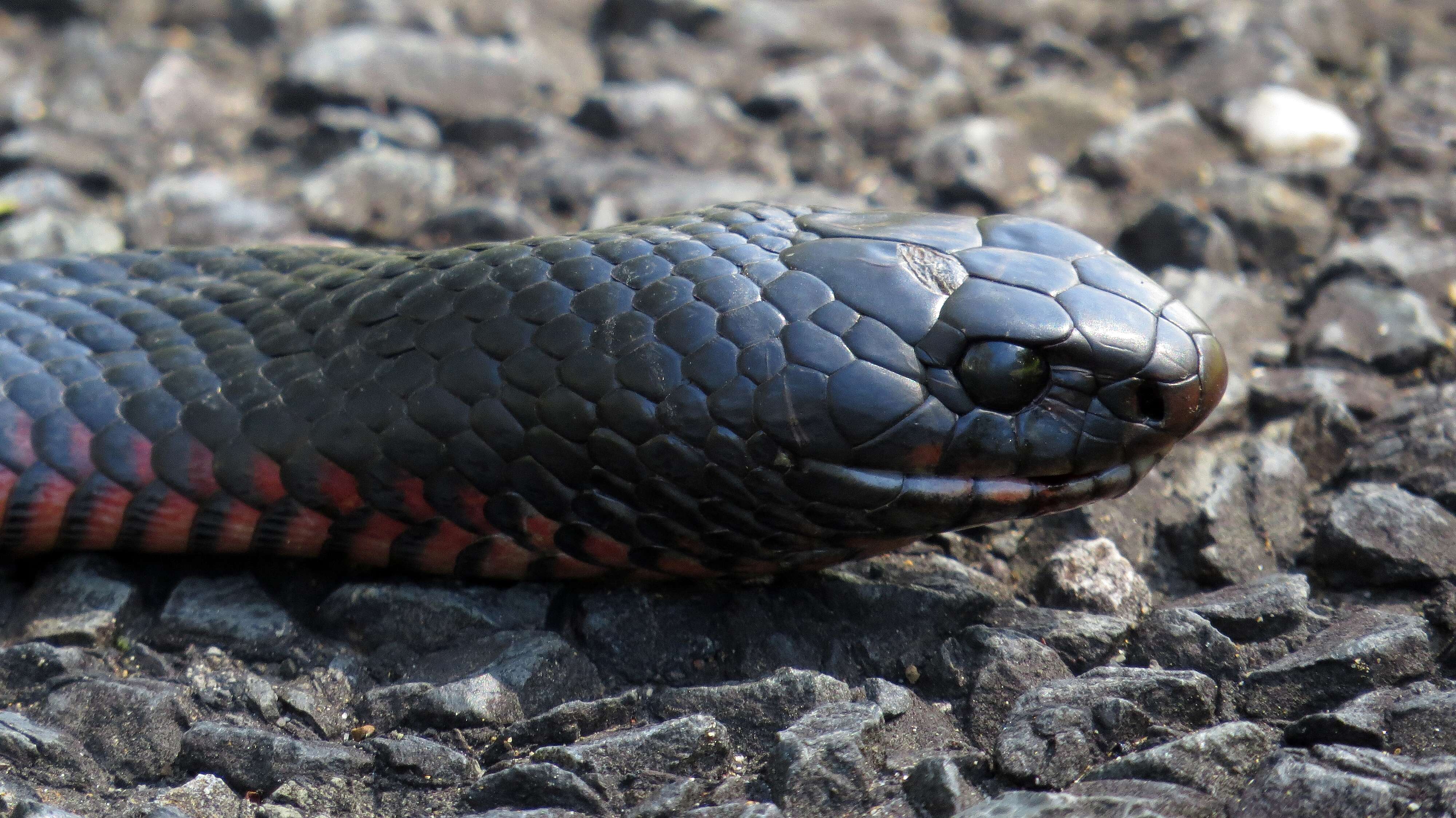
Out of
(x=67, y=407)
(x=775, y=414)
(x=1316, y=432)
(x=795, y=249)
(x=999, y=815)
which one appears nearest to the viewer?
(x=999, y=815)

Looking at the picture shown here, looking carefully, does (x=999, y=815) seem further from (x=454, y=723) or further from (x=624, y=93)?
(x=624, y=93)

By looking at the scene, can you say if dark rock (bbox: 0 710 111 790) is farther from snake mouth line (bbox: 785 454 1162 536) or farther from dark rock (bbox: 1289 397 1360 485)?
dark rock (bbox: 1289 397 1360 485)

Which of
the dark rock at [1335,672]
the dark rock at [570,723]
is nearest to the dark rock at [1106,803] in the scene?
the dark rock at [1335,672]

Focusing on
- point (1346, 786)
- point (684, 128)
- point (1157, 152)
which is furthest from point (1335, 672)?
point (684, 128)

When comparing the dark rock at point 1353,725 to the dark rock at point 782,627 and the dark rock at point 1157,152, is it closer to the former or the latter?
the dark rock at point 782,627

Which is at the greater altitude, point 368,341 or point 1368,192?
point 1368,192

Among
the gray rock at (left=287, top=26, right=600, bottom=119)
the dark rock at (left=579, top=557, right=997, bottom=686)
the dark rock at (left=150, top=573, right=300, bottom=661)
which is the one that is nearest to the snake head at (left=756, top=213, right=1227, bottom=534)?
the dark rock at (left=579, top=557, right=997, bottom=686)

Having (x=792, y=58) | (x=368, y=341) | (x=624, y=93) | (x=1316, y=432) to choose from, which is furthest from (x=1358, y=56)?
(x=368, y=341)
